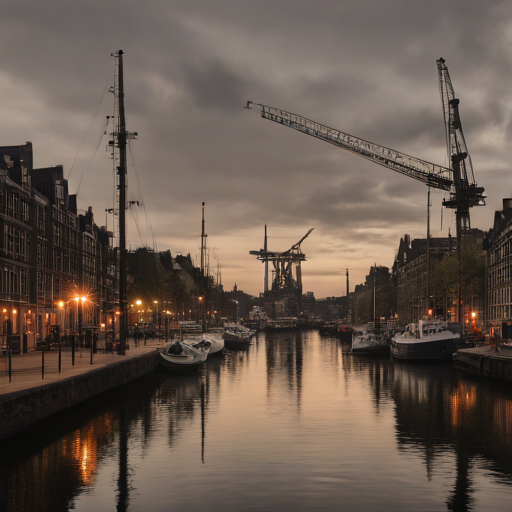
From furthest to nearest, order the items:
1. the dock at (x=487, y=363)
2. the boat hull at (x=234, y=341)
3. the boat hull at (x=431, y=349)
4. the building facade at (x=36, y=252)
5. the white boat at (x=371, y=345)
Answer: the boat hull at (x=234, y=341)
the white boat at (x=371, y=345)
the boat hull at (x=431, y=349)
the building facade at (x=36, y=252)
the dock at (x=487, y=363)

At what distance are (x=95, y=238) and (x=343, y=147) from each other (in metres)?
68.4

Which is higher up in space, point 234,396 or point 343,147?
point 343,147

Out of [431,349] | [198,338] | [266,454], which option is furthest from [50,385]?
[198,338]

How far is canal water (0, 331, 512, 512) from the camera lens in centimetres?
2055

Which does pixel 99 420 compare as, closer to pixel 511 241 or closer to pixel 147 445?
pixel 147 445

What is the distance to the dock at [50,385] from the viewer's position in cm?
2767

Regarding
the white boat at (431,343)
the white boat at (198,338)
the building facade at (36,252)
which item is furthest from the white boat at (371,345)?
the building facade at (36,252)

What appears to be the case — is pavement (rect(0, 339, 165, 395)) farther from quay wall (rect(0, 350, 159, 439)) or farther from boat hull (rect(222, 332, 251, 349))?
boat hull (rect(222, 332, 251, 349))

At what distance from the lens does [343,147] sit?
156 meters

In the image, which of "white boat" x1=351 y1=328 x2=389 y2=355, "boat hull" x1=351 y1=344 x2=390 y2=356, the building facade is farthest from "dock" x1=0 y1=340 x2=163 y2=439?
"white boat" x1=351 y1=328 x2=389 y2=355

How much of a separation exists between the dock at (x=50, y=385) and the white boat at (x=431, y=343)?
37.3 meters

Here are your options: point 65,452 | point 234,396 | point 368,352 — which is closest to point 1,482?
point 65,452

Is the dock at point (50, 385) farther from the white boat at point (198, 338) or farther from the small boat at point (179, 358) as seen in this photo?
the white boat at point (198, 338)

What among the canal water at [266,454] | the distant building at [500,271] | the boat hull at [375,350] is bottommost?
the boat hull at [375,350]
